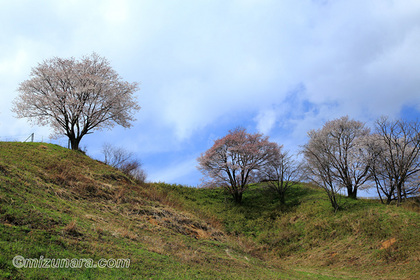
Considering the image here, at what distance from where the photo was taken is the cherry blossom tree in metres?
33.8

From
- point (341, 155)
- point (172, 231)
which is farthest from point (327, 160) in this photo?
point (172, 231)

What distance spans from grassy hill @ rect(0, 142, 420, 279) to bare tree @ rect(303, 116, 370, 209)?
9.79 feet

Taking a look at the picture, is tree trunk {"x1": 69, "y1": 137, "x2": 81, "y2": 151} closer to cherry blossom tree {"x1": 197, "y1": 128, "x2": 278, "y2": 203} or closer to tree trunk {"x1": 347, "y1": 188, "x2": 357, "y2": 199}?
cherry blossom tree {"x1": 197, "y1": 128, "x2": 278, "y2": 203}

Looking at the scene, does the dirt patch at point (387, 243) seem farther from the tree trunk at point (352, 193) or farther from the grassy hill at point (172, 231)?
the tree trunk at point (352, 193)

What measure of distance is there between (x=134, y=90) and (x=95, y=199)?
20.0 meters

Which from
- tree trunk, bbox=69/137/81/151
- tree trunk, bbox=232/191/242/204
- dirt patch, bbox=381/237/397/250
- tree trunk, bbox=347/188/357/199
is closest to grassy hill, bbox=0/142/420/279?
dirt patch, bbox=381/237/397/250

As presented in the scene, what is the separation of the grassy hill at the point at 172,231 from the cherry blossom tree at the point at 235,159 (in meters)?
2.52

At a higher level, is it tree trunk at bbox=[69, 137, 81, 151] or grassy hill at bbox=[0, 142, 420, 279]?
tree trunk at bbox=[69, 137, 81, 151]

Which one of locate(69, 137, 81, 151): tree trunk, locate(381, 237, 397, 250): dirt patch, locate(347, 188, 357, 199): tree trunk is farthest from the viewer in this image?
locate(347, 188, 357, 199): tree trunk

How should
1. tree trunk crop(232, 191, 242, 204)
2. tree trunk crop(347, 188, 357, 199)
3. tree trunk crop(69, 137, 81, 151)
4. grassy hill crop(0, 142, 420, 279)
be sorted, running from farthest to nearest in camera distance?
tree trunk crop(232, 191, 242, 204) < tree trunk crop(347, 188, 357, 199) < tree trunk crop(69, 137, 81, 151) < grassy hill crop(0, 142, 420, 279)

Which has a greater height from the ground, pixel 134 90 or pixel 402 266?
pixel 134 90

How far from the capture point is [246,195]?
120 ft

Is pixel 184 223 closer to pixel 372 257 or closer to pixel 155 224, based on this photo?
pixel 155 224

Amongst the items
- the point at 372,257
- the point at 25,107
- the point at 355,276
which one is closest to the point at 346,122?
the point at 372,257
